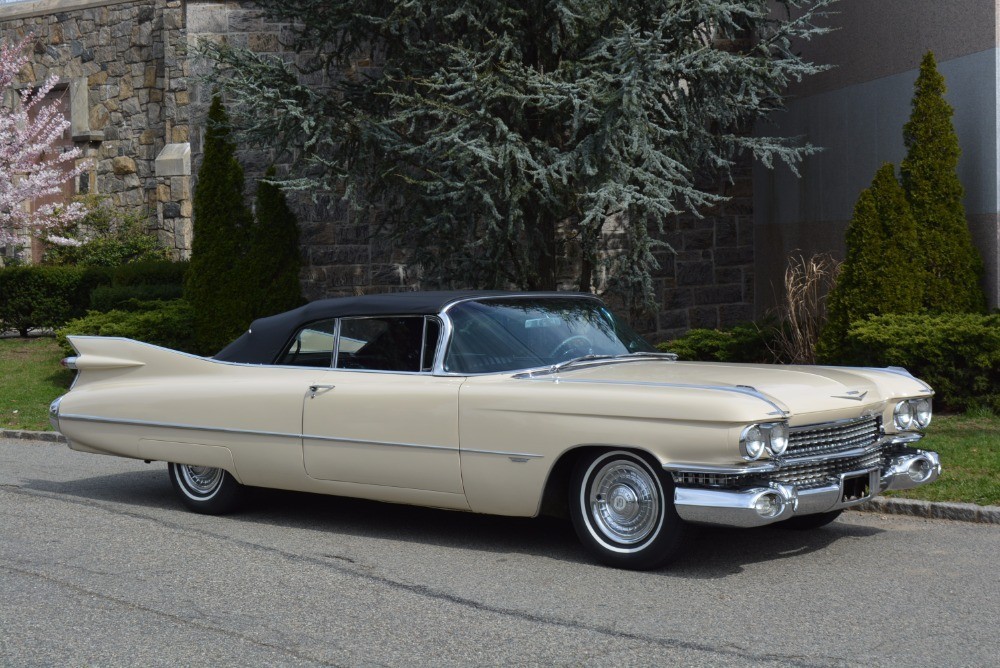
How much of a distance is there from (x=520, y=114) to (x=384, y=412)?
693cm

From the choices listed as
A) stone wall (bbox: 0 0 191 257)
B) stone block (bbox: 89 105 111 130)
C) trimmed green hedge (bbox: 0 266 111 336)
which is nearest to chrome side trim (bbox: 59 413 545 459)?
trimmed green hedge (bbox: 0 266 111 336)

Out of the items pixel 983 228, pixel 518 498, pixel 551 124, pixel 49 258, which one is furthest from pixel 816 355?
pixel 49 258

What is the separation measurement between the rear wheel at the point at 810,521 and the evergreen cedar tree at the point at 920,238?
16.9 feet

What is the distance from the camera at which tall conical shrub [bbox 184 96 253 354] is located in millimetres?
16812

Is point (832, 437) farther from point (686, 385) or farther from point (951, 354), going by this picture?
point (951, 354)

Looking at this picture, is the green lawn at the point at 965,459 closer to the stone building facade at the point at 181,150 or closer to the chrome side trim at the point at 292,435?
the chrome side trim at the point at 292,435

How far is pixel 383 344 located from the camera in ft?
24.1

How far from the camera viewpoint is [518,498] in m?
6.50

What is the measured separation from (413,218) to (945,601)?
31.3ft

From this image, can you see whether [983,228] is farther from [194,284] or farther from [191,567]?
[194,284]

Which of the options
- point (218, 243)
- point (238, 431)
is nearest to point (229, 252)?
point (218, 243)

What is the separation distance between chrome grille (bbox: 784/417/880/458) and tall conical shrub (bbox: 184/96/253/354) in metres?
11.6

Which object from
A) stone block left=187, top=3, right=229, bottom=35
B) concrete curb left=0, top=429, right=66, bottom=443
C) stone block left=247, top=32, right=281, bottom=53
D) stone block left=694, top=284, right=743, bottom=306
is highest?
stone block left=187, top=3, right=229, bottom=35

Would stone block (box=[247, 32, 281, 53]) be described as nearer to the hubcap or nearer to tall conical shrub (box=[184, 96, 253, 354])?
tall conical shrub (box=[184, 96, 253, 354])
